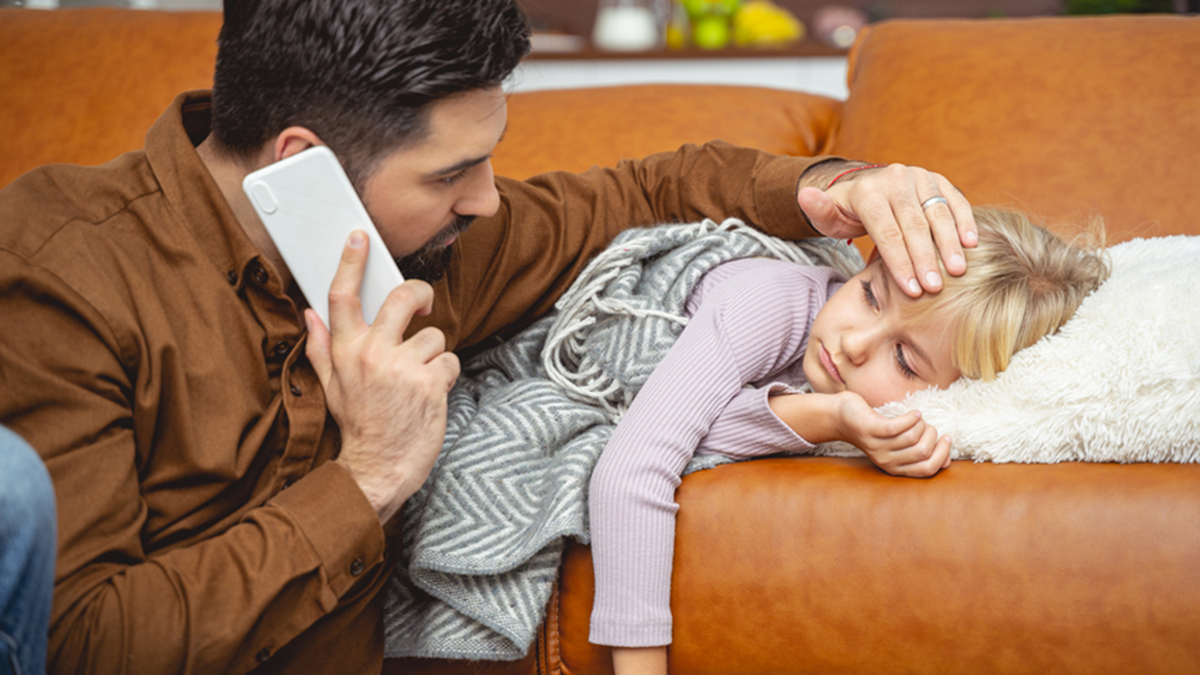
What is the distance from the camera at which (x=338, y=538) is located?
0.78 m

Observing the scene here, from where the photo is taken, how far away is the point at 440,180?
2.95 ft

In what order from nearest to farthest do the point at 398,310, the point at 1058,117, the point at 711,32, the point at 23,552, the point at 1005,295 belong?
1. the point at 23,552
2. the point at 398,310
3. the point at 1005,295
4. the point at 1058,117
5. the point at 711,32

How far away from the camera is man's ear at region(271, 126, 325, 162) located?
85cm

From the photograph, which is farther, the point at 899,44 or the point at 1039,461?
the point at 899,44

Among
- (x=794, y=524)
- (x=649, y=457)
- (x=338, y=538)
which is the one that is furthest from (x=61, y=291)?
(x=794, y=524)

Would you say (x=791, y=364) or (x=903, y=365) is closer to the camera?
(x=903, y=365)

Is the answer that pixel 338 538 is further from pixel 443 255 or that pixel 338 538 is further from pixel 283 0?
pixel 283 0

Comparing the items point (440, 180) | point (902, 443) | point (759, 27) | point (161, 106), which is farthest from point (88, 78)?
point (759, 27)

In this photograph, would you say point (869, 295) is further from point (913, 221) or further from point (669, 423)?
point (669, 423)

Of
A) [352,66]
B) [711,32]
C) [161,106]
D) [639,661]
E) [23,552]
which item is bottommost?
[639,661]

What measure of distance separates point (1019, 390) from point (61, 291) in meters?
0.94

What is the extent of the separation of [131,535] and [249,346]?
0.21 m

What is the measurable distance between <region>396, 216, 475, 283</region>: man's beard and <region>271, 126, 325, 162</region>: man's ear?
16 centimetres

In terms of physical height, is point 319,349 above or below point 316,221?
below
